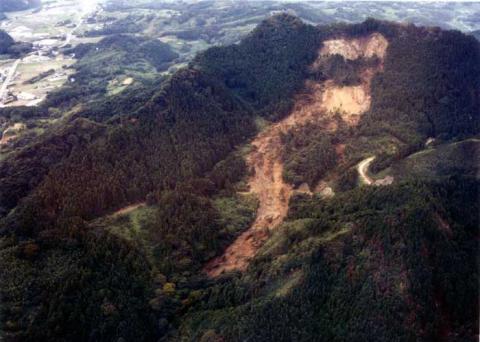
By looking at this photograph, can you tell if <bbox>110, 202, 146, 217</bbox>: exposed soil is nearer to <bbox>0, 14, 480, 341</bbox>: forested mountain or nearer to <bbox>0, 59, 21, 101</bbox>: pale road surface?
<bbox>0, 14, 480, 341</bbox>: forested mountain

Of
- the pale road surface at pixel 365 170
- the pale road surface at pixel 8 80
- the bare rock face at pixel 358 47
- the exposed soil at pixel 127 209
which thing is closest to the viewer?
the exposed soil at pixel 127 209

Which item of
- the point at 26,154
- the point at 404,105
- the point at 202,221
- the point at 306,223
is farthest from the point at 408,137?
the point at 26,154

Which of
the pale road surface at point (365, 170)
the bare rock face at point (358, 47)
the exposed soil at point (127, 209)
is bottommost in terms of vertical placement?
the pale road surface at point (365, 170)

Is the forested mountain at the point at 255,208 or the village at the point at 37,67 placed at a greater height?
the village at the point at 37,67

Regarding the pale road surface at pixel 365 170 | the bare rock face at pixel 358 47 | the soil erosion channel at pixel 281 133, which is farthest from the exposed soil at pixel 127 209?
the bare rock face at pixel 358 47

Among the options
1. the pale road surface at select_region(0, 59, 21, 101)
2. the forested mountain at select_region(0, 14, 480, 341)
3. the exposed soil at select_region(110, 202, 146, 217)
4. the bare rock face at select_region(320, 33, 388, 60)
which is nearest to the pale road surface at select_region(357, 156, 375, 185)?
the forested mountain at select_region(0, 14, 480, 341)

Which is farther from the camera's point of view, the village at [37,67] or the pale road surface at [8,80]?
the village at [37,67]

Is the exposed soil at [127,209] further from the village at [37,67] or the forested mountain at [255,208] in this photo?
the village at [37,67]
